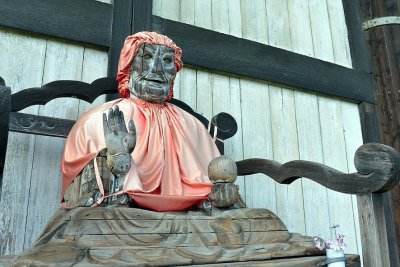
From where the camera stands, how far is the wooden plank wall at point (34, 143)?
166cm

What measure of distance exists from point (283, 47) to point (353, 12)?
70cm

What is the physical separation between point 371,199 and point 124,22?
141 cm

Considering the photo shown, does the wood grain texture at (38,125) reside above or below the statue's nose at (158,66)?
below

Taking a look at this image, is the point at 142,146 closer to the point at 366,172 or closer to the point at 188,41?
the point at 366,172

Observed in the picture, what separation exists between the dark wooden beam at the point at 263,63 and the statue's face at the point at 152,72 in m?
0.64

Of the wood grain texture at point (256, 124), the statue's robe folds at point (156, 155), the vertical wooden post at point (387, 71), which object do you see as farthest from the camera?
the vertical wooden post at point (387, 71)

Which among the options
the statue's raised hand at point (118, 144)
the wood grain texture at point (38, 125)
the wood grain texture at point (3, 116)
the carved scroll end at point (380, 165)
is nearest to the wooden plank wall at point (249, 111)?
the wood grain texture at point (38, 125)

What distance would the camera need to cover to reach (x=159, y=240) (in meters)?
1.04

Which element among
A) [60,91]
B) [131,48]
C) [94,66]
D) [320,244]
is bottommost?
[320,244]

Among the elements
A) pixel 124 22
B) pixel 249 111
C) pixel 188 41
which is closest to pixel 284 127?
pixel 249 111

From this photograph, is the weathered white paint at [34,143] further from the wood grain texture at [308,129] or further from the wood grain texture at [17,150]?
the wood grain texture at [308,129]

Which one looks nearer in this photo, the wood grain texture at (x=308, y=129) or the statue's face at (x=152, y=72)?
the statue's face at (x=152, y=72)

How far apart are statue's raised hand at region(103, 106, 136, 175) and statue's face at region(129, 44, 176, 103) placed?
39cm

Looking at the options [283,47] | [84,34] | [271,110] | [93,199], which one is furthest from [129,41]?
[283,47]
